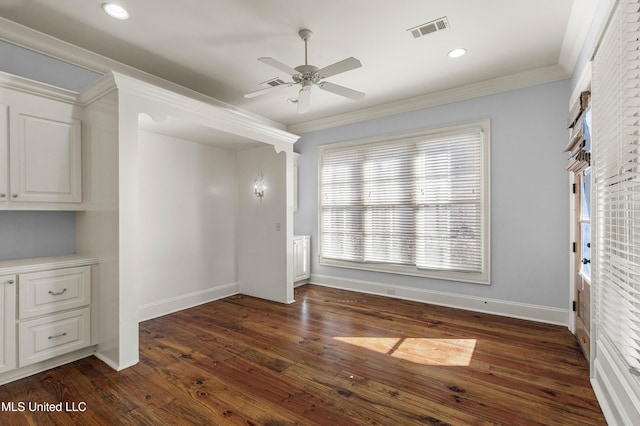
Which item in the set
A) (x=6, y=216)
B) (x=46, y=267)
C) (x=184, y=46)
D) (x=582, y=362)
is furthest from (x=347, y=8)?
(x=582, y=362)

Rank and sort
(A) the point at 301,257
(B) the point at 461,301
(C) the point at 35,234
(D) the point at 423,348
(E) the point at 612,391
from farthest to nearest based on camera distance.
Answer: (A) the point at 301,257
(B) the point at 461,301
(D) the point at 423,348
(C) the point at 35,234
(E) the point at 612,391

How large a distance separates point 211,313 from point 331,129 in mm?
3393

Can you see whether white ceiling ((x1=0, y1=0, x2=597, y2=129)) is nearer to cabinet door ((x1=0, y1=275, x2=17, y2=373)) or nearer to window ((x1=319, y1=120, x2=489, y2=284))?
window ((x1=319, y1=120, x2=489, y2=284))

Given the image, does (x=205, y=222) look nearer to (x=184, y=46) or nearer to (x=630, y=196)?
(x=184, y=46)

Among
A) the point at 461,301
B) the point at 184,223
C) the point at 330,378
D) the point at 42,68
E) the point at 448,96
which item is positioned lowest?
the point at 330,378

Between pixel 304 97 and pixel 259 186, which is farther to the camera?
pixel 259 186

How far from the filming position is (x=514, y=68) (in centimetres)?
346

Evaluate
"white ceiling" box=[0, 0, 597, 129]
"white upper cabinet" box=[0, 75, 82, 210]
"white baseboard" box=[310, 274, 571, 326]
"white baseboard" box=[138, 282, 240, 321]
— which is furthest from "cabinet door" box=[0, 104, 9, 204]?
"white baseboard" box=[310, 274, 571, 326]

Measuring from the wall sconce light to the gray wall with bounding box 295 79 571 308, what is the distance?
104 inches

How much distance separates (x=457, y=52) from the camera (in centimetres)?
310

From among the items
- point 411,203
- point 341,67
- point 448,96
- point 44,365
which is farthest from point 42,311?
point 448,96

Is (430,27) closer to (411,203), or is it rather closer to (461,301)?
(411,203)

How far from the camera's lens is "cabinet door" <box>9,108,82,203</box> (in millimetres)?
2393

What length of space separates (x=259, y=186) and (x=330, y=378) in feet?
9.43
